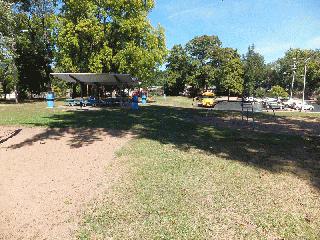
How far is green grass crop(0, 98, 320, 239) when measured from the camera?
5926 millimetres

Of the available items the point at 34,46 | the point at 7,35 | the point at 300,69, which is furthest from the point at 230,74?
the point at 7,35

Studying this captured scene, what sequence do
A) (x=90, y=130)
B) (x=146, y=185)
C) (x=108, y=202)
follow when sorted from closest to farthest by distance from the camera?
(x=108, y=202) → (x=146, y=185) → (x=90, y=130)

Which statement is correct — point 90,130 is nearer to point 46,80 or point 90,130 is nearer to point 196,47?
point 46,80

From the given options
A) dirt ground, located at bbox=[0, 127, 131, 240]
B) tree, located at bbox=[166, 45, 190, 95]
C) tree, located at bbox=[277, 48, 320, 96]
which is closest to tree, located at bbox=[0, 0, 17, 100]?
dirt ground, located at bbox=[0, 127, 131, 240]

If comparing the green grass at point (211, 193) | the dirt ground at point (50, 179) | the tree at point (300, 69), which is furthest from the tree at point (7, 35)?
the tree at point (300, 69)

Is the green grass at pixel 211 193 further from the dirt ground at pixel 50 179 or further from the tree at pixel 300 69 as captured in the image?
the tree at pixel 300 69

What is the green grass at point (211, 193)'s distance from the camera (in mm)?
5926

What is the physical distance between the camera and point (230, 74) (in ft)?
276

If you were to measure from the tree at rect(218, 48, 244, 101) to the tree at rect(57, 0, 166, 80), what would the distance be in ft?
159

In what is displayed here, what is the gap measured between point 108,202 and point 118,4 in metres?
31.3

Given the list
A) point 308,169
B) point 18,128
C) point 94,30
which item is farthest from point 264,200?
point 94,30

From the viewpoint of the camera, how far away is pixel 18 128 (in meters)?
16.5

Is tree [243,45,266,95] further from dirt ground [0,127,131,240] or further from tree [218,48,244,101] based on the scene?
dirt ground [0,127,131,240]

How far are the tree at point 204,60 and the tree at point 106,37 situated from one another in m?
45.6
